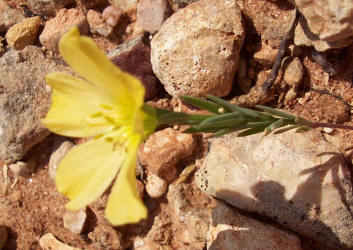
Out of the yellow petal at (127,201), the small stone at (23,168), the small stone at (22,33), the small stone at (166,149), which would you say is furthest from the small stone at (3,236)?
the yellow petal at (127,201)

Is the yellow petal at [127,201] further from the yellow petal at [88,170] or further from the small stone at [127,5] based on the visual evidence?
the small stone at [127,5]

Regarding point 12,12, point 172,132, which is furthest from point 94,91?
point 12,12

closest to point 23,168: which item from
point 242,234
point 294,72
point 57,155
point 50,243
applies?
point 57,155

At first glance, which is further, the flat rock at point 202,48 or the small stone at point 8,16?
the small stone at point 8,16

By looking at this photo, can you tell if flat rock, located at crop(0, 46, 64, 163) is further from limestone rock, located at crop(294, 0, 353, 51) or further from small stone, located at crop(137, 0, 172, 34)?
limestone rock, located at crop(294, 0, 353, 51)

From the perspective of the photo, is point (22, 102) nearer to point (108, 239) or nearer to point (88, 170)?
point (108, 239)

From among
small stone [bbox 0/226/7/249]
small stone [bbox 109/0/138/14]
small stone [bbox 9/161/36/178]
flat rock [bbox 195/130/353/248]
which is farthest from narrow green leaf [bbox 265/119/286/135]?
small stone [bbox 0/226/7/249]

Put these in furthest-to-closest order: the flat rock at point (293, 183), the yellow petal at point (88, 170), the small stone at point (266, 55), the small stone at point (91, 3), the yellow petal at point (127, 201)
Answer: the small stone at point (91, 3), the small stone at point (266, 55), the flat rock at point (293, 183), the yellow petal at point (88, 170), the yellow petal at point (127, 201)

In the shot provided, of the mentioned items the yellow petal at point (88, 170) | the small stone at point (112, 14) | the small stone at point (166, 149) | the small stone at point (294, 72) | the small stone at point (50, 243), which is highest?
the small stone at point (112, 14)
